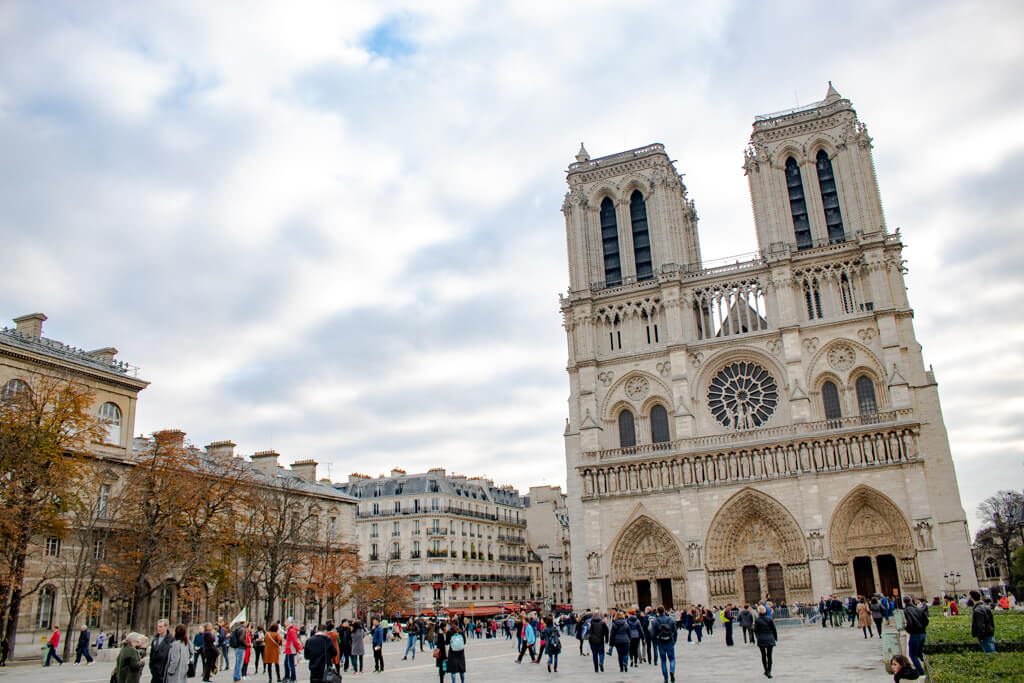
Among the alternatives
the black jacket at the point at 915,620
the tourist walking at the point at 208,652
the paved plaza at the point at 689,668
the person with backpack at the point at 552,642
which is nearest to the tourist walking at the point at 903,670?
the black jacket at the point at 915,620

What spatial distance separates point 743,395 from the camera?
137 ft

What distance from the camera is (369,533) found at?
2239 inches

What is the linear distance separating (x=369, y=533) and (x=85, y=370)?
28.6 m

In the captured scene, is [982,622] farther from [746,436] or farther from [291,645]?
[746,436]

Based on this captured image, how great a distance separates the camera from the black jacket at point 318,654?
→ 11102 mm

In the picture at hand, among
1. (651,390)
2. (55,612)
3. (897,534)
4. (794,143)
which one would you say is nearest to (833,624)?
(897,534)

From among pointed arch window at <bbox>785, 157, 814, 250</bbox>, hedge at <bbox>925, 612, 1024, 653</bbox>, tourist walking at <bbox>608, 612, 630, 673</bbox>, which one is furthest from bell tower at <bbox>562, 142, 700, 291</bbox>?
hedge at <bbox>925, 612, 1024, 653</bbox>

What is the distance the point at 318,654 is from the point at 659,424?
33634mm

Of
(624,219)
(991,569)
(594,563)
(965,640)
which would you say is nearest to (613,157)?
(624,219)

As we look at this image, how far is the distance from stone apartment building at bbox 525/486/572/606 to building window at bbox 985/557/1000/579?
118ft

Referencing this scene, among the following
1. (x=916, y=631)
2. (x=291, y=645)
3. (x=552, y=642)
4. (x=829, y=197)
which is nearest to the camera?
(x=916, y=631)

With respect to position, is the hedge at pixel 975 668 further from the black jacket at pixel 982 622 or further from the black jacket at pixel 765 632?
the black jacket at pixel 765 632

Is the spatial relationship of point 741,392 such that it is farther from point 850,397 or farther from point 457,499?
point 457,499

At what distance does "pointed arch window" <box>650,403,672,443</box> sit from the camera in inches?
1693
